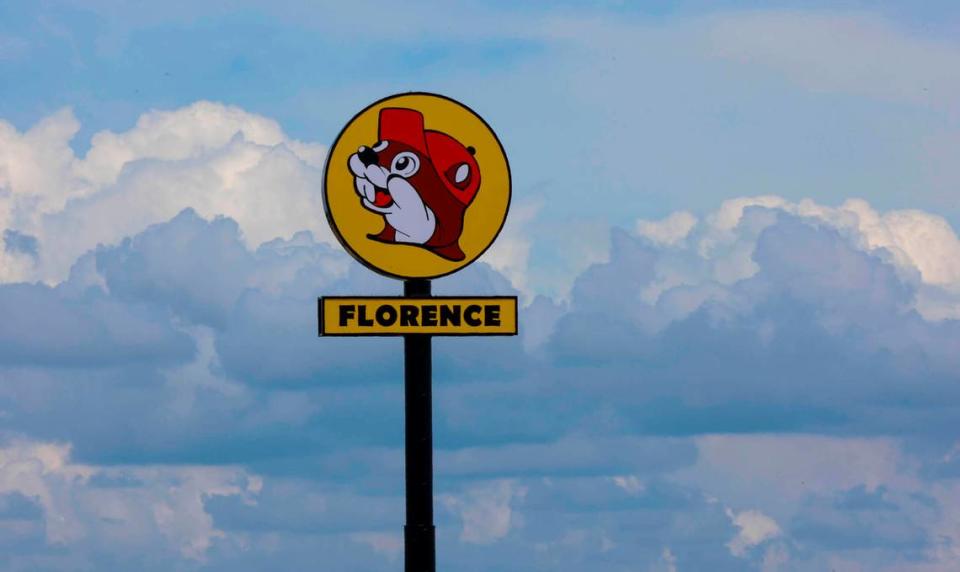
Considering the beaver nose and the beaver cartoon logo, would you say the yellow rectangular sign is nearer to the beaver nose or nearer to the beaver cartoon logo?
the beaver cartoon logo

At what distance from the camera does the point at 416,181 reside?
3391cm

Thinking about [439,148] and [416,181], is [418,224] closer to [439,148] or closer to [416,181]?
[416,181]

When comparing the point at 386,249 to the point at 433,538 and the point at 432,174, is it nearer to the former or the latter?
the point at 432,174

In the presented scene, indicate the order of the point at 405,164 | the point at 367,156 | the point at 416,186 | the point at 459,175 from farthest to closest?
the point at 459,175 < the point at 416,186 < the point at 405,164 < the point at 367,156

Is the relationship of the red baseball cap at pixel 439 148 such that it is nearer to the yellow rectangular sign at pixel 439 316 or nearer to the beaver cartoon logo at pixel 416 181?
the beaver cartoon logo at pixel 416 181

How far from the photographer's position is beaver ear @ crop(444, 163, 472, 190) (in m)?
34.1

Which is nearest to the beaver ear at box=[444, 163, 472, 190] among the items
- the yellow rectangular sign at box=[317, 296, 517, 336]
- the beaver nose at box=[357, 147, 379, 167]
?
the beaver nose at box=[357, 147, 379, 167]

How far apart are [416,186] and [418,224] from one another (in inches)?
27.4

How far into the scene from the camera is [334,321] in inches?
1304

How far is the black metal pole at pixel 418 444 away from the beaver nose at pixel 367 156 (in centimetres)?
227

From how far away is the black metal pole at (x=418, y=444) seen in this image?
3362 cm

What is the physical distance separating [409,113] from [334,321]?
157 inches

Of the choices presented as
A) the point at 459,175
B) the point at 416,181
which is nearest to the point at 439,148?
the point at 459,175

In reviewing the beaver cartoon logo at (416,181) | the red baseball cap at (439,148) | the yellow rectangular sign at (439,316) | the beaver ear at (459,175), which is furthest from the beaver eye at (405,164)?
the yellow rectangular sign at (439,316)
